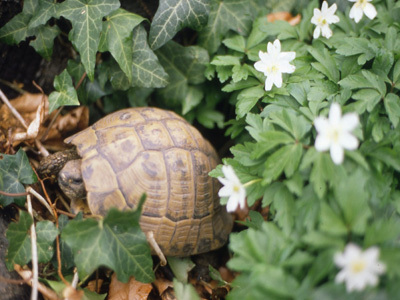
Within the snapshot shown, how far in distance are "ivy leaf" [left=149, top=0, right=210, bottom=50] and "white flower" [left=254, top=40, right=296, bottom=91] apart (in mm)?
697

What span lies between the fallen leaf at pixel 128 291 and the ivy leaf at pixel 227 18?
180 centimetres

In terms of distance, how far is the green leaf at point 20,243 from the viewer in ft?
5.95

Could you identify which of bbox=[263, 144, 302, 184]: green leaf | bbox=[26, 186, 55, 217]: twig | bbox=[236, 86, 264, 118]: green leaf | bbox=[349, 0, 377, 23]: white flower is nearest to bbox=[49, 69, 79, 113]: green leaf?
bbox=[26, 186, 55, 217]: twig

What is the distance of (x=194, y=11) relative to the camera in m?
2.45

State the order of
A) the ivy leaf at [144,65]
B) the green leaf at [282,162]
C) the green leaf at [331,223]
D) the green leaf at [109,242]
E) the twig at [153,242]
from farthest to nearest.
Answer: the ivy leaf at [144,65]
the twig at [153,242]
the green leaf at [109,242]
the green leaf at [282,162]
the green leaf at [331,223]

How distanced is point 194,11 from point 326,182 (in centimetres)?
151

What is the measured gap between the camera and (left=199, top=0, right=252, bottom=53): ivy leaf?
2656mm

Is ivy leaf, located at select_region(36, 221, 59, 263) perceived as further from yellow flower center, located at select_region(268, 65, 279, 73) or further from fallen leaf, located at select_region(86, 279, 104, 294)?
yellow flower center, located at select_region(268, 65, 279, 73)

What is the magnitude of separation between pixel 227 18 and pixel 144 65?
2.41 feet

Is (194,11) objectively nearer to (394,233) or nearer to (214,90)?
(214,90)

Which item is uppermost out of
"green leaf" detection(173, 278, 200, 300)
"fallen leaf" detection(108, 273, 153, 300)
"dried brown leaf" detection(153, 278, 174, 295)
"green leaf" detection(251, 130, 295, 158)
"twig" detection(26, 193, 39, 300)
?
"green leaf" detection(251, 130, 295, 158)

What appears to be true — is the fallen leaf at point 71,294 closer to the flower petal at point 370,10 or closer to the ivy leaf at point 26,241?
the ivy leaf at point 26,241

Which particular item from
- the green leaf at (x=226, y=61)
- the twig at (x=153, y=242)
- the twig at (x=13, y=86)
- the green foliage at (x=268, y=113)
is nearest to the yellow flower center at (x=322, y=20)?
the green foliage at (x=268, y=113)

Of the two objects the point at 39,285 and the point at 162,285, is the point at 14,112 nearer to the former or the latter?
the point at 39,285
